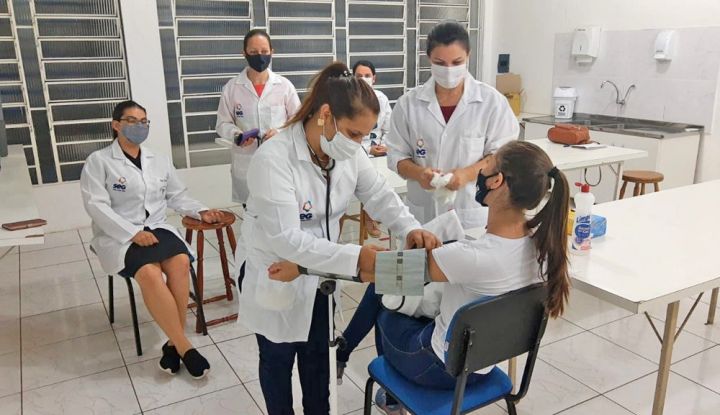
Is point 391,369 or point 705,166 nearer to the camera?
point 391,369

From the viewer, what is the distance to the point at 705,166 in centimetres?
448

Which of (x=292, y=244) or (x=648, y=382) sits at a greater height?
(x=292, y=244)

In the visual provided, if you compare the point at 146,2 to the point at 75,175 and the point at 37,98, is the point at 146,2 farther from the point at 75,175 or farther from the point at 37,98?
the point at 75,175

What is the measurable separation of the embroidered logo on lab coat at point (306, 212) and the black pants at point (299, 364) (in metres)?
0.24

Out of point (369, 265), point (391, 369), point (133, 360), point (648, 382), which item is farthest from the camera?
point (133, 360)

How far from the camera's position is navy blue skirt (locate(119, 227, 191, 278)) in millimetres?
2543

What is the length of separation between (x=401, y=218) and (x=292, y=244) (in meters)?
0.43

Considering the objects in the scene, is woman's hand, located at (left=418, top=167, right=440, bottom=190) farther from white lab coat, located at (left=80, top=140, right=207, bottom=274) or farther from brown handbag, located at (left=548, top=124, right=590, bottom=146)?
brown handbag, located at (left=548, top=124, right=590, bottom=146)

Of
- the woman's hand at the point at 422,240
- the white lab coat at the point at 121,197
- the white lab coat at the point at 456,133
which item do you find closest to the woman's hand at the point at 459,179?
the white lab coat at the point at 456,133

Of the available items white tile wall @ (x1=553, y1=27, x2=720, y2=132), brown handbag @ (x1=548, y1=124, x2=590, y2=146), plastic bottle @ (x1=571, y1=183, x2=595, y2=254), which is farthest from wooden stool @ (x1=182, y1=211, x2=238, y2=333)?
white tile wall @ (x1=553, y1=27, x2=720, y2=132)

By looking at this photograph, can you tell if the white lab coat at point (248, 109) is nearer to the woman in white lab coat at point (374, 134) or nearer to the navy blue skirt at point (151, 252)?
the woman in white lab coat at point (374, 134)

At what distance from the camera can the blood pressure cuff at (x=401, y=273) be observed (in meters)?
1.39

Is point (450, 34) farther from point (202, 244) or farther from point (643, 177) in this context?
point (643, 177)

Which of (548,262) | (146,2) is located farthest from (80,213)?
(548,262)
